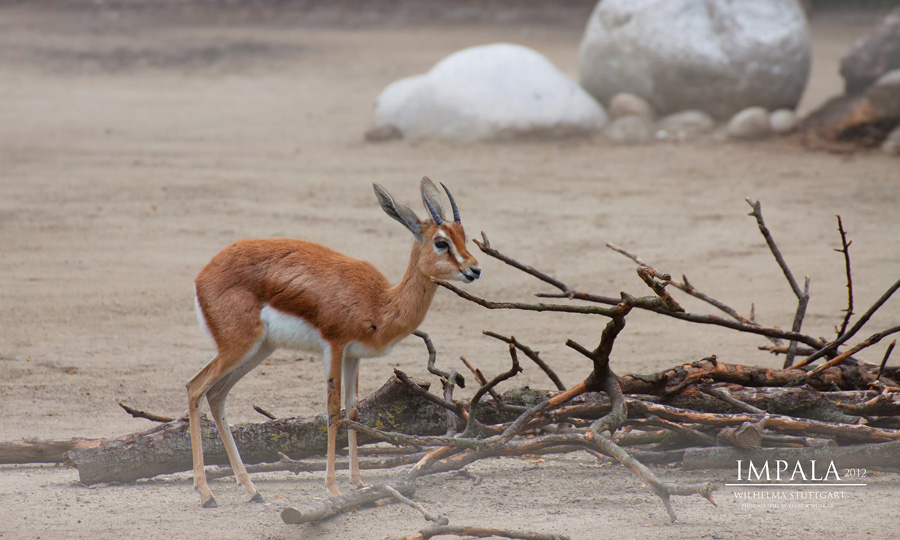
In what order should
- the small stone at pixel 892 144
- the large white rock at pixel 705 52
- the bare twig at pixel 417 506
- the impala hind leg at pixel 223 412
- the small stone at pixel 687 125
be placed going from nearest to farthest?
the bare twig at pixel 417 506, the impala hind leg at pixel 223 412, the small stone at pixel 892 144, the large white rock at pixel 705 52, the small stone at pixel 687 125

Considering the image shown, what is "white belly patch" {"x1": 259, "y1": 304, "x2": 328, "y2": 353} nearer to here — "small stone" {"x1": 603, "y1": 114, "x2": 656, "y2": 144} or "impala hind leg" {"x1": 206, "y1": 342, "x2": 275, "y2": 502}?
"impala hind leg" {"x1": 206, "y1": 342, "x2": 275, "y2": 502}

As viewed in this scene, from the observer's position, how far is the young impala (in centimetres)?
402

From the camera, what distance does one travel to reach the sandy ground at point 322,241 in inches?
160

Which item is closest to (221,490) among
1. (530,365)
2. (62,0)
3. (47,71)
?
(530,365)

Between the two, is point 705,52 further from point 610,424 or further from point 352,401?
point 352,401

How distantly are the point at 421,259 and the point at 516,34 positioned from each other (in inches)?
700

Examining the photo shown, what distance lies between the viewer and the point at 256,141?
1265 centimetres

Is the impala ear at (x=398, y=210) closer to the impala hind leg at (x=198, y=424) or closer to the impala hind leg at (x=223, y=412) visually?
the impala hind leg at (x=223, y=412)

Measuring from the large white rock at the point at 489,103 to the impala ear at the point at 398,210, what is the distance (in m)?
8.73

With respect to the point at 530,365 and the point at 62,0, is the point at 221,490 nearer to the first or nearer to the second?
the point at 530,365

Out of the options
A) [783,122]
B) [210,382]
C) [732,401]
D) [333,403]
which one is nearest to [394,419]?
[333,403]

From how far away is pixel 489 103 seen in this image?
41.6 feet

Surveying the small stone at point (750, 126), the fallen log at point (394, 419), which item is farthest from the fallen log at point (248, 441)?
the small stone at point (750, 126)

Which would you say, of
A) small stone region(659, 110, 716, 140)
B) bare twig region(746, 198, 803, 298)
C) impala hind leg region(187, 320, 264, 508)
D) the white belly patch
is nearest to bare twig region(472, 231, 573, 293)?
the white belly patch
